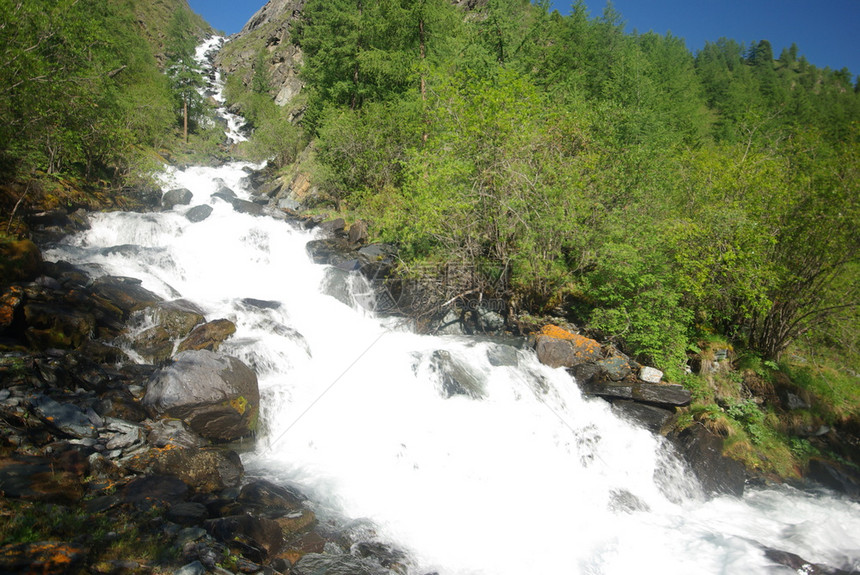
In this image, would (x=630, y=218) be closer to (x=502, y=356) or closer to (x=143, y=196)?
(x=502, y=356)

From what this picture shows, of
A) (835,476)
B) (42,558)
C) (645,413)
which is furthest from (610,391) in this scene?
(42,558)

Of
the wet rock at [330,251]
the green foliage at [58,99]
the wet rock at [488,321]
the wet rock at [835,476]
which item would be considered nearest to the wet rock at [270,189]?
the green foliage at [58,99]

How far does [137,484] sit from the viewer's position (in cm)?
571

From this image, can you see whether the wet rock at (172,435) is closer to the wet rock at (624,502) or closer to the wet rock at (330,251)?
the wet rock at (624,502)

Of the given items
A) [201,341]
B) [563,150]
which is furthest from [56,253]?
[563,150]

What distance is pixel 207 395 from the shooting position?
317 inches

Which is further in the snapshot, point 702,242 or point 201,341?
point 702,242

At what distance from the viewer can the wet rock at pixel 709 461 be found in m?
9.41

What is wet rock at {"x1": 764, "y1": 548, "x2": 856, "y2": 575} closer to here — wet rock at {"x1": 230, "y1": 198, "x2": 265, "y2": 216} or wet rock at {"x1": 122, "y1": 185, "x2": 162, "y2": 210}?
wet rock at {"x1": 230, "y1": 198, "x2": 265, "y2": 216}

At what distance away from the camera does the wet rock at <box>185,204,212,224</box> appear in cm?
1980

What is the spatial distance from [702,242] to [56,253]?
770 inches

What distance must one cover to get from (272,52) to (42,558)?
79346mm

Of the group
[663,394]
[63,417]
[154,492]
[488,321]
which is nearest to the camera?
[154,492]

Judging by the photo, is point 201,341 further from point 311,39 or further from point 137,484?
point 311,39
